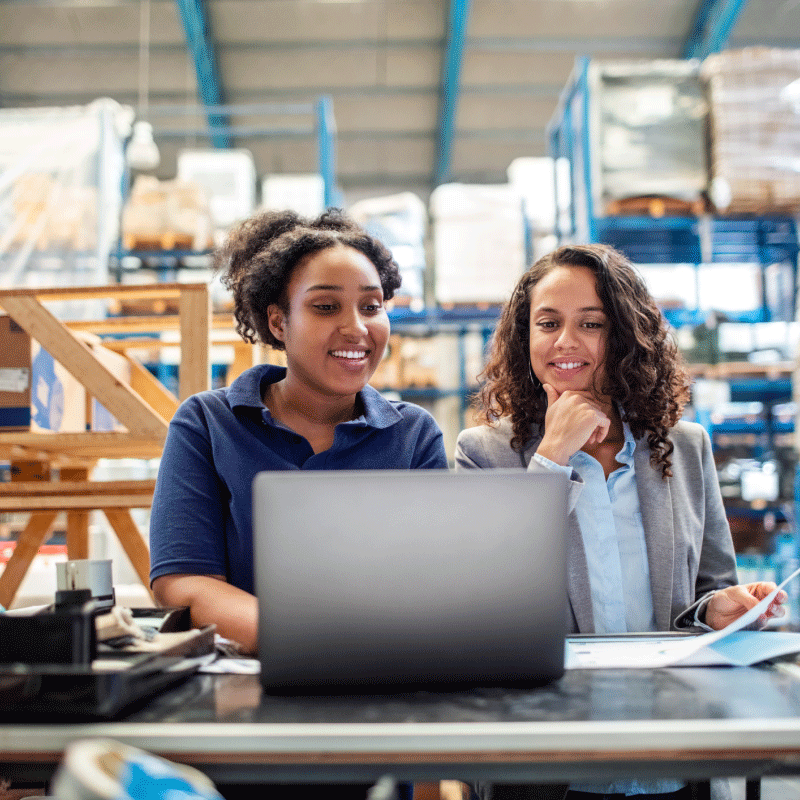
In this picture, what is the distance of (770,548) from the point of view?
527 centimetres

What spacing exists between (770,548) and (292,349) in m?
4.61

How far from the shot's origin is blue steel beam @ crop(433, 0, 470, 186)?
787 centimetres

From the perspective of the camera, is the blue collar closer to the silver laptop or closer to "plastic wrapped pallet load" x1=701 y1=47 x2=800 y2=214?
the silver laptop

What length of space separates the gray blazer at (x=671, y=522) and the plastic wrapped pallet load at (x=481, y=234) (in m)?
3.94

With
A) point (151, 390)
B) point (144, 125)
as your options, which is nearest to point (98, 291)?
point (151, 390)

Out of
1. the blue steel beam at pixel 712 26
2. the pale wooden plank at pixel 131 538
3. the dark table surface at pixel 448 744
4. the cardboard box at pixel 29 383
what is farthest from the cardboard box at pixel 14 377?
the blue steel beam at pixel 712 26

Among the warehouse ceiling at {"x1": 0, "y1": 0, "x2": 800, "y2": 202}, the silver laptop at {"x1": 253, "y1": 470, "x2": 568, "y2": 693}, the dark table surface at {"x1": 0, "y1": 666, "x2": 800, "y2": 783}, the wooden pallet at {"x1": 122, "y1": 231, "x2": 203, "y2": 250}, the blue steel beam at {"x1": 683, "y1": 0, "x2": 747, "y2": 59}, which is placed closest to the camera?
the dark table surface at {"x1": 0, "y1": 666, "x2": 800, "y2": 783}

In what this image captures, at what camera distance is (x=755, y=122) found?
192 inches

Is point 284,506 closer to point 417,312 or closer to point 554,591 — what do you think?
point 554,591

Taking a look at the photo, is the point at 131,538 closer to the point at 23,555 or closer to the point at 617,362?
the point at 23,555

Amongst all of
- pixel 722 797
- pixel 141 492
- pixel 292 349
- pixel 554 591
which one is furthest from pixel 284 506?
pixel 141 492

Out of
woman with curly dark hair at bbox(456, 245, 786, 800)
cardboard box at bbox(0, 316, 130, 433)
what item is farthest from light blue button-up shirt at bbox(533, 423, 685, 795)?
cardboard box at bbox(0, 316, 130, 433)

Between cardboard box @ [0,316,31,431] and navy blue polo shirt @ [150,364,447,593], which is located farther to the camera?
cardboard box @ [0,316,31,431]

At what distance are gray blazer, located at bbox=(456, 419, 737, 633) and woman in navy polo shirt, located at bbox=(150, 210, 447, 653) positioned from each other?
177mm
